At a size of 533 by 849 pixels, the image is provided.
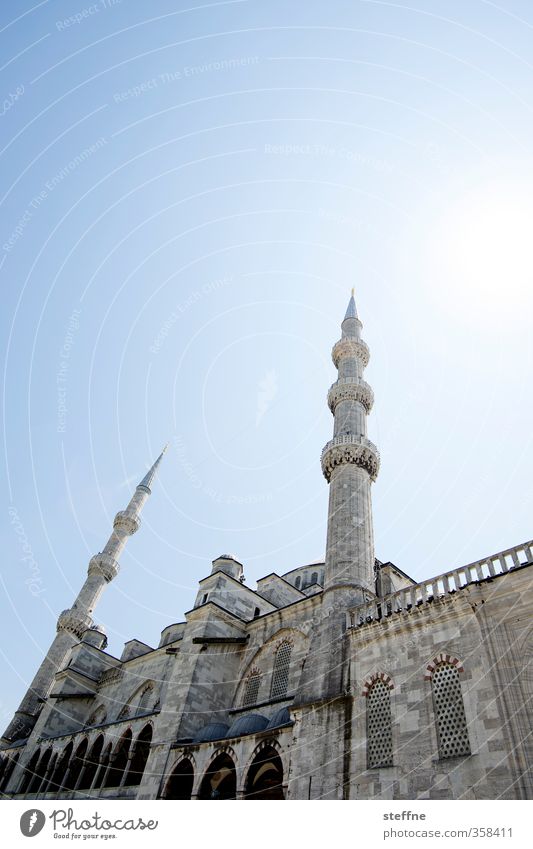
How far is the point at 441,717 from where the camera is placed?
9.77 m

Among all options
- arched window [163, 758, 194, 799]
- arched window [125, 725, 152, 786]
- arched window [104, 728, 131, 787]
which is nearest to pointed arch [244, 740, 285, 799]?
arched window [163, 758, 194, 799]

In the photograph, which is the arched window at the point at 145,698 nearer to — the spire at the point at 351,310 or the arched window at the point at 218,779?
the arched window at the point at 218,779

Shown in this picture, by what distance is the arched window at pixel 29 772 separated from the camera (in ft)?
77.8

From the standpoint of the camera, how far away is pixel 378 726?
1077 cm

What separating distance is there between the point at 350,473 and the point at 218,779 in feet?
33.1

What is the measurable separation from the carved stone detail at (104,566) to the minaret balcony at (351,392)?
20434 millimetres

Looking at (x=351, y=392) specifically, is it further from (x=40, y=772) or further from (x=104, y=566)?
(x=40, y=772)

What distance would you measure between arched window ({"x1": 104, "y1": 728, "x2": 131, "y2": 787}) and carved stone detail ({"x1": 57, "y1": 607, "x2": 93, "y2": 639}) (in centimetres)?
1239

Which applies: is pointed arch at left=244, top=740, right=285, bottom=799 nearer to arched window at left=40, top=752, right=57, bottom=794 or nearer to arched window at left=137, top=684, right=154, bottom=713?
arched window at left=137, top=684, right=154, bottom=713
